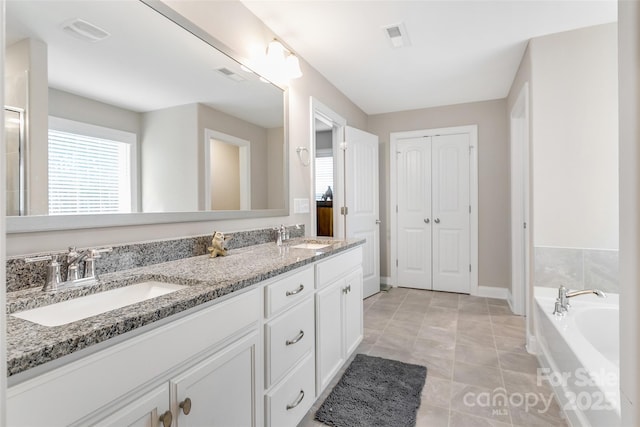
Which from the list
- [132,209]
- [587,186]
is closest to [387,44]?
[587,186]

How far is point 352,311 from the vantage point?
2.24 meters

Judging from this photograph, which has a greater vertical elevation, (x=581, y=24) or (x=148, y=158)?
(x=581, y=24)

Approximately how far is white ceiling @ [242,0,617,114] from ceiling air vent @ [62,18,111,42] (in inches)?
40.9

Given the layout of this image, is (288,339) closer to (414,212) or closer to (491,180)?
(414,212)

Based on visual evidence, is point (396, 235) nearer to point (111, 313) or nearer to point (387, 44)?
point (387, 44)

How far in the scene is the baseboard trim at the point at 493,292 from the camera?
3.80 meters

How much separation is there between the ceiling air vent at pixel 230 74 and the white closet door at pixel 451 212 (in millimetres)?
2889

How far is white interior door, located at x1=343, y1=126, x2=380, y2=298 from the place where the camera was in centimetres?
353

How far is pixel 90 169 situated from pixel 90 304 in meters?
0.50

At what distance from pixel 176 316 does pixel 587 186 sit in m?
2.65

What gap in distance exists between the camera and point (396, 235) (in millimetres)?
4352

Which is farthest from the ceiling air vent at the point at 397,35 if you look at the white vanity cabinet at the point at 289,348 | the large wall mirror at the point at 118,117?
the white vanity cabinet at the point at 289,348

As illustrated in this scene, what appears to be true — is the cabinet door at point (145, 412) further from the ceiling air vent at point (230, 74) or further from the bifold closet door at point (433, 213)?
the bifold closet door at point (433, 213)

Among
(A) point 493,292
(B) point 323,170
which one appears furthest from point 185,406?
(B) point 323,170
